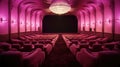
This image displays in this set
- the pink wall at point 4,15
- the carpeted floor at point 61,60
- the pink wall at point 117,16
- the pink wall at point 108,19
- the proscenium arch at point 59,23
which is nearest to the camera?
the carpeted floor at point 61,60

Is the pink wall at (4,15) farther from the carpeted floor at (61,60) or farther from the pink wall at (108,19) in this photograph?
the pink wall at (108,19)

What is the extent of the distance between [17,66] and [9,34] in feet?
33.3

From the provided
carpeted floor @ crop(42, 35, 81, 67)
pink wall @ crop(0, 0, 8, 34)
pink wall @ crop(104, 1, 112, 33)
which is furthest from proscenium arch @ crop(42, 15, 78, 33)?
carpeted floor @ crop(42, 35, 81, 67)

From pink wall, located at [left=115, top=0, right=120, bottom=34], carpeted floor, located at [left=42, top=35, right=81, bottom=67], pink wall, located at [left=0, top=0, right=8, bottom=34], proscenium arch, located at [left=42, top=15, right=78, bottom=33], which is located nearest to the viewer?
carpeted floor, located at [left=42, top=35, right=81, bottom=67]

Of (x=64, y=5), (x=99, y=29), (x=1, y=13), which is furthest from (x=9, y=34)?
(x=99, y=29)

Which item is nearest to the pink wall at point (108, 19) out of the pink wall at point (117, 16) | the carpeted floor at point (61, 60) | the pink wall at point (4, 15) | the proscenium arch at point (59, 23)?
the pink wall at point (117, 16)

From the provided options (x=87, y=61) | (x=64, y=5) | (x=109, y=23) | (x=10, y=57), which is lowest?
(x=87, y=61)

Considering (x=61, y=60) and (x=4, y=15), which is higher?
(x=4, y=15)

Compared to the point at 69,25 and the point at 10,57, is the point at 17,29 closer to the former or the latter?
the point at 10,57

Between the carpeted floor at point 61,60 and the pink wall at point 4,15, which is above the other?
the pink wall at point 4,15

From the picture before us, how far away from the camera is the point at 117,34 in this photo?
12.3 m

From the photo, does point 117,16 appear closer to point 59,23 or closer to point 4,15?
point 4,15

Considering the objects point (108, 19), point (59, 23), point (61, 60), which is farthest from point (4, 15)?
point (59, 23)

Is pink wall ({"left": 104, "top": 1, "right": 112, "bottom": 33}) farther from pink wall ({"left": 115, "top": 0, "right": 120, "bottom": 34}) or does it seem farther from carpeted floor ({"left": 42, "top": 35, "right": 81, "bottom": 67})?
carpeted floor ({"left": 42, "top": 35, "right": 81, "bottom": 67})
